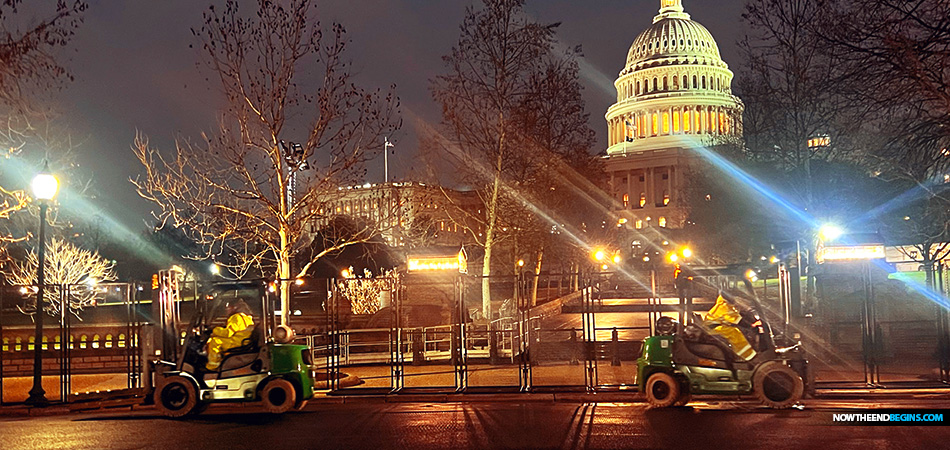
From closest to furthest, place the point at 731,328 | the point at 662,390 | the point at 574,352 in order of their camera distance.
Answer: the point at 731,328, the point at 662,390, the point at 574,352

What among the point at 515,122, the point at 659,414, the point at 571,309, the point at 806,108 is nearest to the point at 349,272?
the point at 571,309

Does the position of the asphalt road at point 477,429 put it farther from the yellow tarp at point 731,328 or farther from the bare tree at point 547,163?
the bare tree at point 547,163

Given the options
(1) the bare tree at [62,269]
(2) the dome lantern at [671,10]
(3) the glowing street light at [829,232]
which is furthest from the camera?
(2) the dome lantern at [671,10]

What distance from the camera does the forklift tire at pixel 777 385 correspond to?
14.8 metres

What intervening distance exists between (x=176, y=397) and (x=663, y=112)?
130 m

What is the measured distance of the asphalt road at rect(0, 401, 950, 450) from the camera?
12023 millimetres

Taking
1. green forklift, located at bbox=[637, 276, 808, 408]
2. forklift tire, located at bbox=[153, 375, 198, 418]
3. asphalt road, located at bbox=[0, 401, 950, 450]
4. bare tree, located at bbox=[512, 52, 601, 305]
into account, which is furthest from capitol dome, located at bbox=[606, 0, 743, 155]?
forklift tire, located at bbox=[153, 375, 198, 418]

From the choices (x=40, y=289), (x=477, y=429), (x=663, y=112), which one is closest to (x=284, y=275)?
(x=40, y=289)

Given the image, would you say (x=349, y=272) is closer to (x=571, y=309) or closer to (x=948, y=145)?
(x=571, y=309)

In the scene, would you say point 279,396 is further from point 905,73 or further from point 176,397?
point 905,73

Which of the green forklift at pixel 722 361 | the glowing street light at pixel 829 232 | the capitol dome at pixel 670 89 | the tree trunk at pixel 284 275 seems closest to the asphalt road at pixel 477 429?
the green forklift at pixel 722 361

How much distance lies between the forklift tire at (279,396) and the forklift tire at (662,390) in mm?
6259

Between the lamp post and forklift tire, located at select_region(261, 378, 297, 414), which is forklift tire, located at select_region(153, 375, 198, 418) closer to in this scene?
forklift tire, located at select_region(261, 378, 297, 414)

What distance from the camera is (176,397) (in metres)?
15.7
